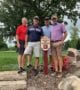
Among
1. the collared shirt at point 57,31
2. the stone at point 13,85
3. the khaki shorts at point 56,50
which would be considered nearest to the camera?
the stone at point 13,85

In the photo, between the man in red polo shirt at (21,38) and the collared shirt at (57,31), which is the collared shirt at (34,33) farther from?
the collared shirt at (57,31)

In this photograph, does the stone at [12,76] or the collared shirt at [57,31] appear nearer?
the collared shirt at [57,31]

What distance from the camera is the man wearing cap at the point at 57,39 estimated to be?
11.2m

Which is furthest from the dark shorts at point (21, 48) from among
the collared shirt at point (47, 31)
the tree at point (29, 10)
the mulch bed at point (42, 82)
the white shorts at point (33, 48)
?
the tree at point (29, 10)

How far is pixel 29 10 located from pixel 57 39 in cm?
4412

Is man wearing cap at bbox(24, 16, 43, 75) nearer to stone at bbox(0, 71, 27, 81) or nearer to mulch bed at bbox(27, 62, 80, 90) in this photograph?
mulch bed at bbox(27, 62, 80, 90)

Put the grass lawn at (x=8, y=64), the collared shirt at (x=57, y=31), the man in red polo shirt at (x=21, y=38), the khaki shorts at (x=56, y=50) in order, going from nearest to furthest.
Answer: the collared shirt at (x=57, y=31)
the khaki shorts at (x=56, y=50)
the man in red polo shirt at (x=21, y=38)
the grass lawn at (x=8, y=64)

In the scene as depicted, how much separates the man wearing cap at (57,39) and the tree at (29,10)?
42586 mm

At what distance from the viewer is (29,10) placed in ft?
181

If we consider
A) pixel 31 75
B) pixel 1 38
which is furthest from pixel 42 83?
pixel 1 38

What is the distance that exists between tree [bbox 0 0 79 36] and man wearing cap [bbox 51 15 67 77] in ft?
140

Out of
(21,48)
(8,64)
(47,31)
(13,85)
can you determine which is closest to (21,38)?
(21,48)

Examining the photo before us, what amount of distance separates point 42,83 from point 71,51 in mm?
3010

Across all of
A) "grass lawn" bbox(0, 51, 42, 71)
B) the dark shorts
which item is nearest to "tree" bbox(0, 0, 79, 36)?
"grass lawn" bbox(0, 51, 42, 71)
